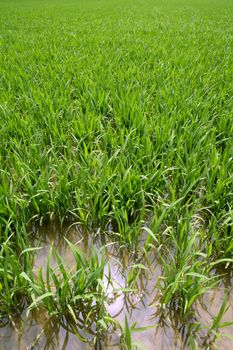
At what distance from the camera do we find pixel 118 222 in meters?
1.40

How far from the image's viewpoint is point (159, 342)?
3.59 feet

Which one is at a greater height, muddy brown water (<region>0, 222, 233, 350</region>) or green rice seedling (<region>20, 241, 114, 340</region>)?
green rice seedling (<region>20, 241, 114, 340</region>)

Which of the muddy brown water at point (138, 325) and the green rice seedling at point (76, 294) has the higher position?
the green rice seedling at point (76, 294)

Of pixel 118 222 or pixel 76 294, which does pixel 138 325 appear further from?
pixel 118 222

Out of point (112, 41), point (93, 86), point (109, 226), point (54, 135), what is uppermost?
point (112, 41)

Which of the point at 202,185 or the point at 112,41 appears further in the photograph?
the point at 112,41

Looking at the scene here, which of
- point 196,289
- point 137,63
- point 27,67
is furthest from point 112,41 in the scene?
point 196,289

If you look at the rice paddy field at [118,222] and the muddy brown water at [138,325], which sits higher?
the rice paddy field at [118,222]

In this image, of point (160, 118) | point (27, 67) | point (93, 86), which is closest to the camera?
point (160, 118)

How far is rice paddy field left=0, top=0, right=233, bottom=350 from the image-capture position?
112 cm

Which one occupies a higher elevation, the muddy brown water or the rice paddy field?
the rice paddy field

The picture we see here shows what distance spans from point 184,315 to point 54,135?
163 cm

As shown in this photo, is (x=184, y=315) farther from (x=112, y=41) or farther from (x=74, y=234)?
(x=112, y=41)

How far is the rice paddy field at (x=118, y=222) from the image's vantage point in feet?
3.66
